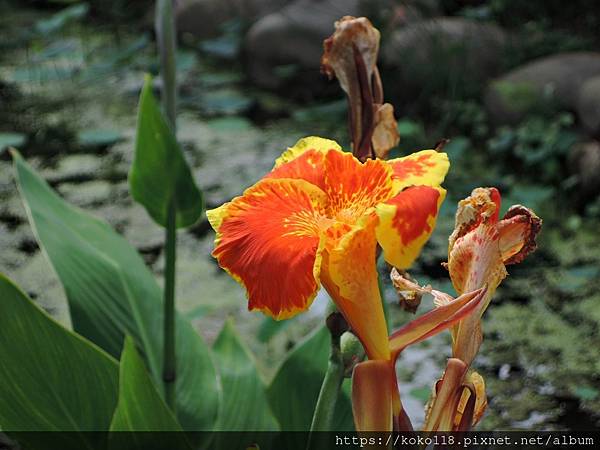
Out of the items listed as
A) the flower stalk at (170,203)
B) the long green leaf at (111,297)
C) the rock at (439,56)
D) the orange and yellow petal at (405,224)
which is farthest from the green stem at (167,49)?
the rock at (439,56)

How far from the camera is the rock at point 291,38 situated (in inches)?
132

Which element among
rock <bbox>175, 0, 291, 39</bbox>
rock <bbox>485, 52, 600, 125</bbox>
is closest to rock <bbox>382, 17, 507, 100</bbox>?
rock <bbox>485, 52, 600, 125</bbox>

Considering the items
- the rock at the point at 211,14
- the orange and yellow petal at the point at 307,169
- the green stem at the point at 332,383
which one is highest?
the orange and yellow petal at the point at 307,169

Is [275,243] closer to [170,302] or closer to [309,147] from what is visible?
[309,147]

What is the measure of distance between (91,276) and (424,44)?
2.04m

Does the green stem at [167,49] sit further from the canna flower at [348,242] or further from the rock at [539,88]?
the rock at [539,88]

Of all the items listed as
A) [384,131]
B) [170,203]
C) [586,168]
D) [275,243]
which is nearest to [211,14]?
[586,168]

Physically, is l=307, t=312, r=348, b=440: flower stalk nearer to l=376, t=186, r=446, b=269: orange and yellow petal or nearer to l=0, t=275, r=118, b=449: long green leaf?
l=376, t=186, r=446, b=269: orange and yellow petal

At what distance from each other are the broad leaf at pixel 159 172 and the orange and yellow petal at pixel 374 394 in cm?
50

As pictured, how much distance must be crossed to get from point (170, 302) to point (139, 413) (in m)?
0.20

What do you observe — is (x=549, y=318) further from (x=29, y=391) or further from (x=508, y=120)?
(x=29, y=391)

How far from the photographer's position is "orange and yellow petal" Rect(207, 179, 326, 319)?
55 centimetres

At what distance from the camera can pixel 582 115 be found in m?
2.53

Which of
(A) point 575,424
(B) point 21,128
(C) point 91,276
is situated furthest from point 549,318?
(B) point 21,128
